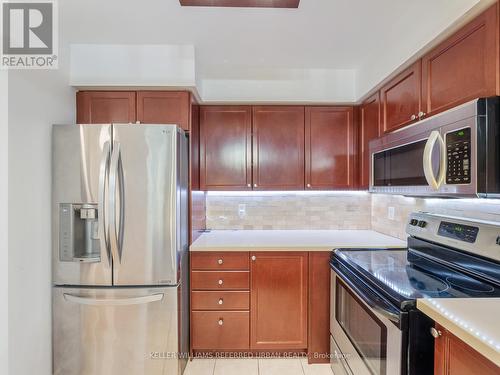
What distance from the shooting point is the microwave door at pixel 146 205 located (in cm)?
178

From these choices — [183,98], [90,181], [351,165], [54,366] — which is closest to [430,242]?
[351,165]

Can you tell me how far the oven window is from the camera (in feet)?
4.10

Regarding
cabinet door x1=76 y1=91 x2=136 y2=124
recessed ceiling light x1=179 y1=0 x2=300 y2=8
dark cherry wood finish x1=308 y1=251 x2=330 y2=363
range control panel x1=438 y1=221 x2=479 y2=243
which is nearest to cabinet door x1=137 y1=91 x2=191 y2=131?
cabinet door x1=76 y1=91 x2=136 y2=124

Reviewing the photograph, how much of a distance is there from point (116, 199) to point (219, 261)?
33.5 inches

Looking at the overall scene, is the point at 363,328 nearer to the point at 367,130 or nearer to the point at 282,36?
the point at 367,130

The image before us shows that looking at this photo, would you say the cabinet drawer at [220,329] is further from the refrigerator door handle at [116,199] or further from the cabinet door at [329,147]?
the cabinet door at [329,147]

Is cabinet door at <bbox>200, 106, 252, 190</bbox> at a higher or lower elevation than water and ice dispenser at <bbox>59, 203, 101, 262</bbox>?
higher

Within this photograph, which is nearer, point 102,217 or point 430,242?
point 430,242

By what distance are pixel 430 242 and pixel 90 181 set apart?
2028 mm

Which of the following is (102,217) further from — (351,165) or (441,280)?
(351,165)

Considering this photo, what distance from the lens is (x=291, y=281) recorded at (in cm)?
209

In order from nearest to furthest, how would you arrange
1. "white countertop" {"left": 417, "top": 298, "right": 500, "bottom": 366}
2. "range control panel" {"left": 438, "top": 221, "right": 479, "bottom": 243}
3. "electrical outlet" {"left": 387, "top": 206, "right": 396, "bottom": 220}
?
1. "white countertop" {"left": 417, "top": 298, "right": 500, "bottom": 366}
2. "range control panel" {"left": 438, "top": 221, "right": 479, "bottom": 243}
3. "electrical outlet" {"left": 387, "top": 206, "right": 396, "bottom": 220}

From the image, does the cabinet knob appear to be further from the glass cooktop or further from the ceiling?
the ceiling

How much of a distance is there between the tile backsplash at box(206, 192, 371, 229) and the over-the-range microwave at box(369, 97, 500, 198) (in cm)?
116
